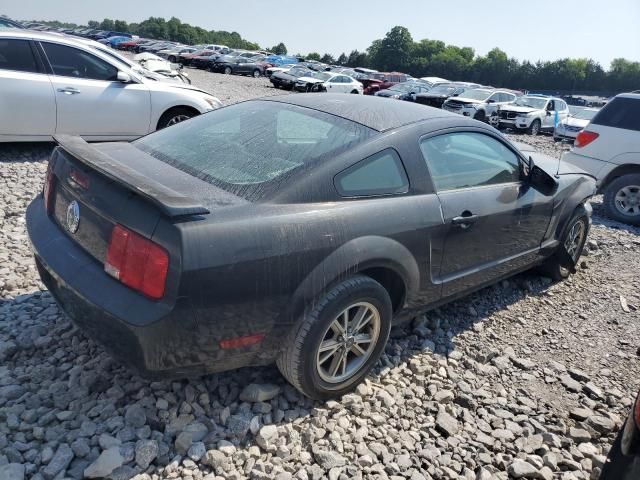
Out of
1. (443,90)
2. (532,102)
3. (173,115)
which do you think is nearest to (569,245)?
(173,115)

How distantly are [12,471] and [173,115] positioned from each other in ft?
19.5

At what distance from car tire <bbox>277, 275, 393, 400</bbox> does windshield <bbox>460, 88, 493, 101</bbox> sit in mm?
19561

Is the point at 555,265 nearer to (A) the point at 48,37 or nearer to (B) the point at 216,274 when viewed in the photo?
(B) the point at 216,274

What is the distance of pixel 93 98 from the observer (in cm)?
652

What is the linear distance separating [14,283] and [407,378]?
109 inches

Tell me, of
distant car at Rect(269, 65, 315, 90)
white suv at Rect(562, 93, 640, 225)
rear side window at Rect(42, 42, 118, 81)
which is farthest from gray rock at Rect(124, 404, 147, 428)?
distant car at Rect(269, 65, 315, 90)

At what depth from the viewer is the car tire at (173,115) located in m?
7.19

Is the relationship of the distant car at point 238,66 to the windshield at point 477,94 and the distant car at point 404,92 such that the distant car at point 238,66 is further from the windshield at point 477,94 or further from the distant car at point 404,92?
the windshield at point 477,94

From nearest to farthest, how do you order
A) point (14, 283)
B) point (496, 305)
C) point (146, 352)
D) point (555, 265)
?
point (146, 352) < point (14, 283) < point (496, 305) < point (555, 265)

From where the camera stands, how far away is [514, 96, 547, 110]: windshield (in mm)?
19891

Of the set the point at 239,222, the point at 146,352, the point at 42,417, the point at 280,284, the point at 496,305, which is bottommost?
the point at 42,417

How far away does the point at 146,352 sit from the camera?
210 cm

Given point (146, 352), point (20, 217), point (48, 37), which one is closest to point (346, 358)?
point (146, 352)

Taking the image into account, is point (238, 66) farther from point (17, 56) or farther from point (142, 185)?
point (142, 185)
